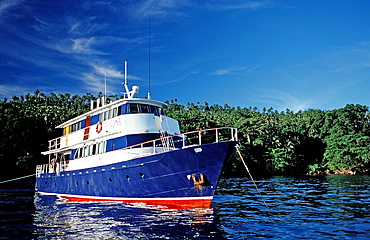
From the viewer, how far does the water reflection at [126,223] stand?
1137 centimetres

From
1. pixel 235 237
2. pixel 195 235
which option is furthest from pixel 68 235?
pixel 235 237

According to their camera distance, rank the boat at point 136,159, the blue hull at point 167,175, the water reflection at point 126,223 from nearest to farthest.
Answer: the water reflection at point 126,223 → the blue hull at point 167,175 → the boat at point 136,159

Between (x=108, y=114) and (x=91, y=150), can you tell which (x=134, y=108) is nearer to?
(x=108, y=114)

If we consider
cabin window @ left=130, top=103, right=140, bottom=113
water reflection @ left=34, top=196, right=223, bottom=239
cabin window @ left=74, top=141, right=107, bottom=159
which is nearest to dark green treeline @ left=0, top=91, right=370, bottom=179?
cabin window @ left=74, top=141, right=107, bottom=159

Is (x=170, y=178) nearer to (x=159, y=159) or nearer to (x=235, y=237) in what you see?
(x=159, y=159)

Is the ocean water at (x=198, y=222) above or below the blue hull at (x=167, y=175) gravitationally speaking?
below

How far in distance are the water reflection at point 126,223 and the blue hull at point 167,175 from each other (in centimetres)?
90

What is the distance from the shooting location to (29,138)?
65.9 metres

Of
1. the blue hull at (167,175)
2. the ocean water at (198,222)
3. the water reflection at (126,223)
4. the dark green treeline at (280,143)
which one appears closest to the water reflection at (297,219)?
the ocean water at (198,222)

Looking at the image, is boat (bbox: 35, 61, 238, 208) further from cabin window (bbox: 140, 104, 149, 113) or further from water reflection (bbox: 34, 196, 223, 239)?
water reflection (bbox: 34, 196, 223, 239)

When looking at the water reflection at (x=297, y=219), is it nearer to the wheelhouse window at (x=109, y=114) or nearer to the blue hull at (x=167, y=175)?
the blue hull at (x=167, y=175)

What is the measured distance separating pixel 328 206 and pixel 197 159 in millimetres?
7283

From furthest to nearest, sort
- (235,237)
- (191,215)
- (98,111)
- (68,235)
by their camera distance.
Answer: (98,111) → (191,215) → (68,235) → (235,237)

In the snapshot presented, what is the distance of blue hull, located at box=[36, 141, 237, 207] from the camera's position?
1555 centimetres
